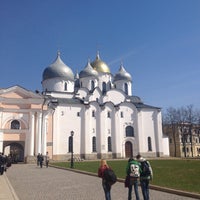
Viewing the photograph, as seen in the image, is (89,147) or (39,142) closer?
(39,142)

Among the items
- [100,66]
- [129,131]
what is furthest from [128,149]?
[100,66]

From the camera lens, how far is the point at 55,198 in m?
9.97

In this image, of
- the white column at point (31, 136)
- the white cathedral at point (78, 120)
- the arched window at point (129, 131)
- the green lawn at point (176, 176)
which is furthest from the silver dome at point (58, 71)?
the green lawn at point (176, 176)

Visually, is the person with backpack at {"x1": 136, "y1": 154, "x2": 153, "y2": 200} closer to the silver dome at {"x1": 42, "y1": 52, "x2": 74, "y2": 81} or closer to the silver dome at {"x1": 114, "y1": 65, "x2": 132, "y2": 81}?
the silver dome at {"x1": 42, "y1": 52, "x2": 74, "y2": 81}

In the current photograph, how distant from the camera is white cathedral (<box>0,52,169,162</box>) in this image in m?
36.3

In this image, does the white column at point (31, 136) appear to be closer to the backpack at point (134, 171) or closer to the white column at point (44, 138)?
the white column at point (44, 138)

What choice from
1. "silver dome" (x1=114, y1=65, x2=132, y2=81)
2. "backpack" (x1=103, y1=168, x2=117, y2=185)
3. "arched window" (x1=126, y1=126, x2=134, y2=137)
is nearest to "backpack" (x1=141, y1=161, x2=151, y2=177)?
"backpack" (x1=103, y1=168, x2=117, y2=185)

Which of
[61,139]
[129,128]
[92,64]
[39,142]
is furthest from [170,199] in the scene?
[92,64]

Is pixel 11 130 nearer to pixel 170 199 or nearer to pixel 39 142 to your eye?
pixel 39 142

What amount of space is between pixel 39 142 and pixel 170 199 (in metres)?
29.2

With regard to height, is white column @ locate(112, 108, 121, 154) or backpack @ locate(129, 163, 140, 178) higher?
white column @ locate(112, 108, 121, 154)

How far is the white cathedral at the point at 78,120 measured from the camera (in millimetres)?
36312

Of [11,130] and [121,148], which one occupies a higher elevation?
[11,130]

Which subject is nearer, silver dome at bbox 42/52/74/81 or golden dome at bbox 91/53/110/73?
silver dome at bbox 42/52/74/81
